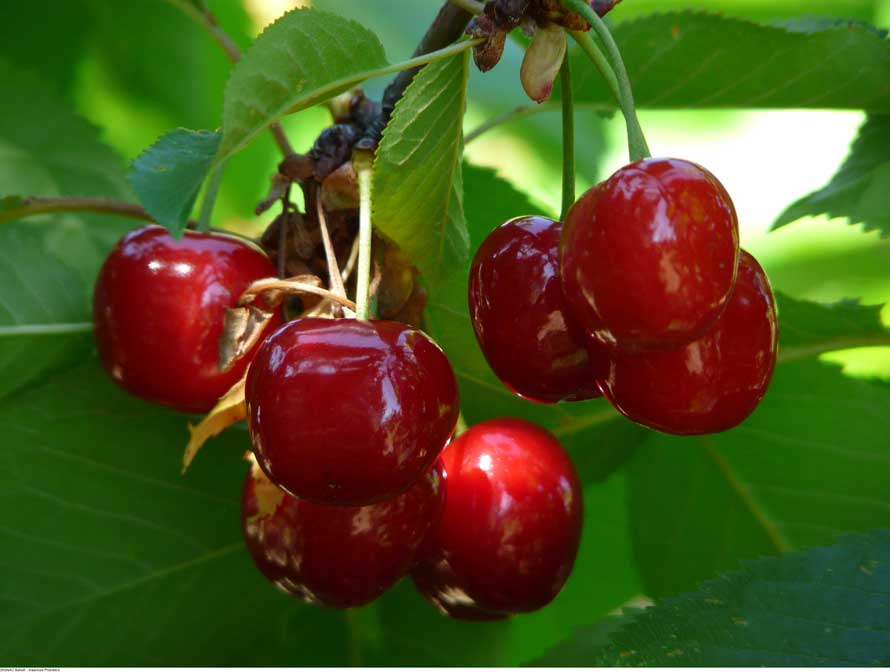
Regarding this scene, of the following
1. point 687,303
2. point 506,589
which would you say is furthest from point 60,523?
point 687,303

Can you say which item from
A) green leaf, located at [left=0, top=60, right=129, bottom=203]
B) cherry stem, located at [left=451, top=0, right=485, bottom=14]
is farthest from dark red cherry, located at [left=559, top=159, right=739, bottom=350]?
green leaf, located at [left=0, top=60, right=129, bottom=203]

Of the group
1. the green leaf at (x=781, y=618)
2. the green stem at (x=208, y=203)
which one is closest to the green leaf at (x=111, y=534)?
the green stem at (x=208, y=203)

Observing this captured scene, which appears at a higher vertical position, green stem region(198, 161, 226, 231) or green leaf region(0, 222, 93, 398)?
green stem region(198, 161, 226, 231)

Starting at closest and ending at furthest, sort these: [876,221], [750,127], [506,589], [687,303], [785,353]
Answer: [687,303], [506,589], [876,221], [785,353], [750,127]

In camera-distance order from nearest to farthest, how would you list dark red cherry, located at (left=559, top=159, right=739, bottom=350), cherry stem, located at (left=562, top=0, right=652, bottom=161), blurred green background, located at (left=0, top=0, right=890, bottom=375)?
dark red cherry, located at (left=559, top=159, right=739, bottom=350), cherry stem, located at (left=562, top=0, right=652, bottom=161), blurred green background, located at (left=0, top=0, right=890, bottom=375)

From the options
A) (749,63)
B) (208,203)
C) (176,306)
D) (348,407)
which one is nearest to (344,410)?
(348,407)

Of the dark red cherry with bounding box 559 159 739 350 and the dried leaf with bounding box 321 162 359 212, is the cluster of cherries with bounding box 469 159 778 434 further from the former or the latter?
the dried leaf with bounding box 321 162 359 212

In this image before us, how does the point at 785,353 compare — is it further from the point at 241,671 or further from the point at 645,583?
the point at 241,671
